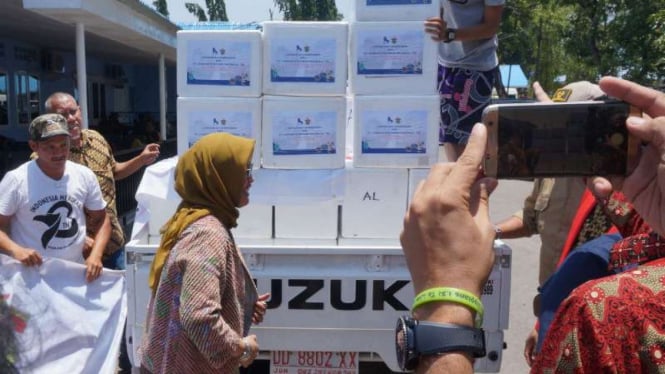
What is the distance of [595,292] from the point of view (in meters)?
1.08

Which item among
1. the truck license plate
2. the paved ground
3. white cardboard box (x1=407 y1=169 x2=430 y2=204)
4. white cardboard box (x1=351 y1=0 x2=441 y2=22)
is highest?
white cardboard box (x1=351 y1=0 x2=441 y2=22)

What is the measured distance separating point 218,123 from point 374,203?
0.95 meters

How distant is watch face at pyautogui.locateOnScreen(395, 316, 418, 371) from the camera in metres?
1.18

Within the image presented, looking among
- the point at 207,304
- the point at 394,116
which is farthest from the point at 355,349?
the point at 394,116

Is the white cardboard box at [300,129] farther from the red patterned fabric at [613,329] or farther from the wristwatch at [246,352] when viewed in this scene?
the red patterned fabric at [613,329]

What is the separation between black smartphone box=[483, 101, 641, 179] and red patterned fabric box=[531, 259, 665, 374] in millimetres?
248

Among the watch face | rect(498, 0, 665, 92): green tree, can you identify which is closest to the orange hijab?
the watch face

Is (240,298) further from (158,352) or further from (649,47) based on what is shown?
(649,47)

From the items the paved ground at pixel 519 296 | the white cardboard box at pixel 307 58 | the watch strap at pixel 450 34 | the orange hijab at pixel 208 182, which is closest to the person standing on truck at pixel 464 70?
the watch strap at pixel 450 34

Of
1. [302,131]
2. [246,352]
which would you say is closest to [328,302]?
[246,352]

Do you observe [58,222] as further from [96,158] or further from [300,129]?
[300,129]

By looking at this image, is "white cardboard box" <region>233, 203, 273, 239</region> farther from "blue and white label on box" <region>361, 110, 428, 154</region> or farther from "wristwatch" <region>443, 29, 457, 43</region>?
"wristwatch" <region>443, 29, 457, 43</region>

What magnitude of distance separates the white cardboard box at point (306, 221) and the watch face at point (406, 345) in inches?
85.3

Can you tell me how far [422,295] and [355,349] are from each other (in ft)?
6.21
